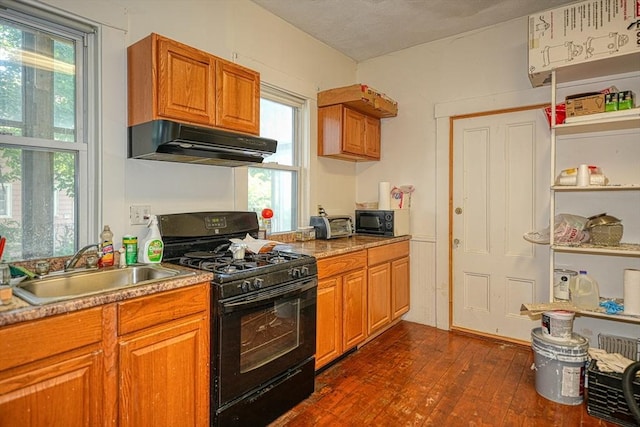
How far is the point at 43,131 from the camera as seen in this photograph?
1833 millimetres

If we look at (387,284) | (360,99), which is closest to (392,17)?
(360,99)

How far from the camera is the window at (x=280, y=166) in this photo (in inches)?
116

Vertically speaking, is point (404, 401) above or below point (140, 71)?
below

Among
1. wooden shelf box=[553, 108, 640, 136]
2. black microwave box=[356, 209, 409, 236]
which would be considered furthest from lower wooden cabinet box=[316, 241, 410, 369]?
wooden shelf box=[553, 108, 640, 136]

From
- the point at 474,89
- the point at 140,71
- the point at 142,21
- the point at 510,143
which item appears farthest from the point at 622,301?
the point at 142,21

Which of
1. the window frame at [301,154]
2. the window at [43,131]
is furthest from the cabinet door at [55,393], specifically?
the window frame at [301,154]

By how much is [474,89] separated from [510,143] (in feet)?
1.98

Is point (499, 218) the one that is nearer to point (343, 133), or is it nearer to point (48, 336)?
point (343, 133)

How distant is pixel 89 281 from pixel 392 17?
2945 millimetres

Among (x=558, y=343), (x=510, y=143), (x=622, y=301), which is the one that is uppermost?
(x=510, y=143)

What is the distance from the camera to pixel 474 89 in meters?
3.28

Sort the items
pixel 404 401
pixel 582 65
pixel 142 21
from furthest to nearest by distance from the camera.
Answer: pixel 582 65 < pixel 404 401 < pixel 142 21

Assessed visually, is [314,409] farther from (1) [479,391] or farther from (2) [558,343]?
(2) [558,343]

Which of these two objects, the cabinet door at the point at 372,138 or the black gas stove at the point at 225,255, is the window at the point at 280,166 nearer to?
the black gas stove at the point at 225,255
